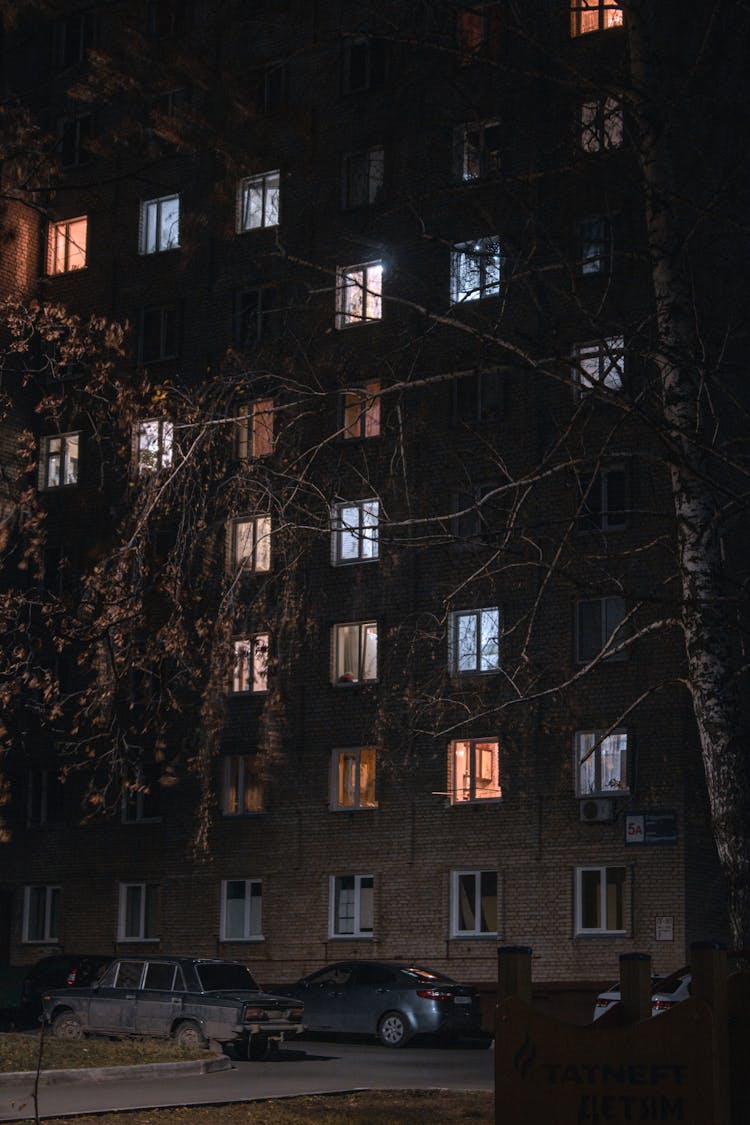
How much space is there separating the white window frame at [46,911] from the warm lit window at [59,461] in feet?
31.5

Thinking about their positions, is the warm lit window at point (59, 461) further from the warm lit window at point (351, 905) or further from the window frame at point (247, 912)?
the warm lit window at point (351, 905)

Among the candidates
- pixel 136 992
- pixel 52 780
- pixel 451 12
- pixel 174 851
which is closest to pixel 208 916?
pixel 174 851

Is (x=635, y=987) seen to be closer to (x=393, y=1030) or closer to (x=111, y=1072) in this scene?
(x=111, y=1072)

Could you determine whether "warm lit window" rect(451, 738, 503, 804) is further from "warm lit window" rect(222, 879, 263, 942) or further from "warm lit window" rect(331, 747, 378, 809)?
"warm lit window" rect(222, 879, 263, 942)

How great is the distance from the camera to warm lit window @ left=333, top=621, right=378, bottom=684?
121 feet

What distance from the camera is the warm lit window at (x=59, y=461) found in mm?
42344

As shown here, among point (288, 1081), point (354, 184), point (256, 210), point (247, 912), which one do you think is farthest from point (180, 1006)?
point (256, 210)

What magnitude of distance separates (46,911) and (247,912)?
18.9ft

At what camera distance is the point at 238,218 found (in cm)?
4088

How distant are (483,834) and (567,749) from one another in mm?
2522

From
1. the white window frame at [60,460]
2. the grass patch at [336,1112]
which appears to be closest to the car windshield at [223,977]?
the grass patch at [336,1112]

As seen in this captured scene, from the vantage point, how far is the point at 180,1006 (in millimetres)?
24875

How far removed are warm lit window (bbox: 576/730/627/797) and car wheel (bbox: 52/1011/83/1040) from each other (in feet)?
38.8

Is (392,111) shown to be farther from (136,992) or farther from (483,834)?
(483,834)
